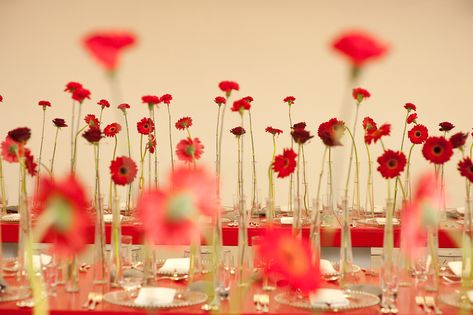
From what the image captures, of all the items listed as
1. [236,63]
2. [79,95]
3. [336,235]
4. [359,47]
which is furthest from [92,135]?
[236,63]

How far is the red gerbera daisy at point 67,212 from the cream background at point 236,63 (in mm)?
4260

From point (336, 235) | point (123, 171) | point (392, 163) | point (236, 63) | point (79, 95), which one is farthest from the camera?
point (236, 63)

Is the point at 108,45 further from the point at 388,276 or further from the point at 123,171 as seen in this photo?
the point at 388,276

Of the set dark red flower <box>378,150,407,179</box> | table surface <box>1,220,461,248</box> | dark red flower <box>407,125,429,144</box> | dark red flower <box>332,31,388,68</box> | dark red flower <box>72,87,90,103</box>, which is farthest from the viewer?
table surface <box>1,220,461,248</box>

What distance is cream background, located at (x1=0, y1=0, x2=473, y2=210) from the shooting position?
480cm

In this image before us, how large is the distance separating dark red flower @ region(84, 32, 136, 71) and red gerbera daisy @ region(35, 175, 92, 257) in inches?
3.9

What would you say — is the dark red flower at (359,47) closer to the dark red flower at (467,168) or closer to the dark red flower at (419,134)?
the dark red flower at (467,168)

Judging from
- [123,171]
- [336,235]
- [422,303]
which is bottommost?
[422,303]

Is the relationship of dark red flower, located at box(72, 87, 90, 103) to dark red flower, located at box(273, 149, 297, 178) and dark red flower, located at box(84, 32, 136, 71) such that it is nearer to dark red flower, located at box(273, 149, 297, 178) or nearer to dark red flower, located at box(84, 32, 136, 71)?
dark red flower, located at box(273, 149, 297, 178)

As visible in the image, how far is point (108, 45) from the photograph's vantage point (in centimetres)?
49

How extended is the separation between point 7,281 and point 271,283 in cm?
70

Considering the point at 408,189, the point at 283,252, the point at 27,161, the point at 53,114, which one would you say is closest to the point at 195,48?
the point at 53,114

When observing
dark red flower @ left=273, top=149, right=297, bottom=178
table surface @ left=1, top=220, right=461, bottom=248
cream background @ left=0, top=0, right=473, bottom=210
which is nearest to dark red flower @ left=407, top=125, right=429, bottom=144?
table surface @ left=1, top=220, right=461, bottom=248

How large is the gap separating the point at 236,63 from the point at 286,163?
3106 mm
